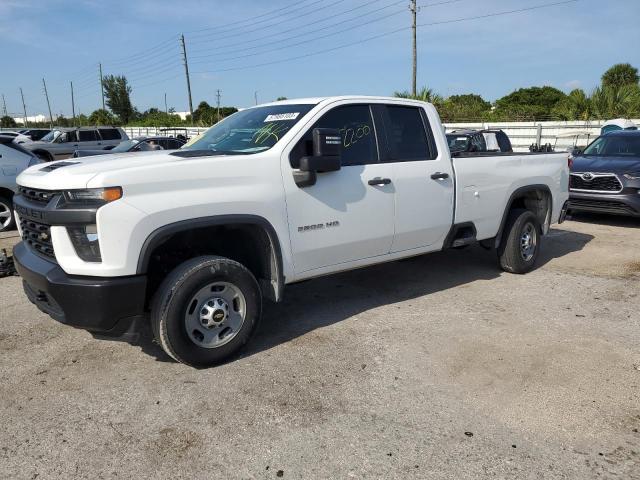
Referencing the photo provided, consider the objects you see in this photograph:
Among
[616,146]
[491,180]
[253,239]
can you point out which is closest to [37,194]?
[253,239]

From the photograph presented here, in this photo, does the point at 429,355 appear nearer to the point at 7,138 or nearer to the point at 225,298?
the point at 225,298

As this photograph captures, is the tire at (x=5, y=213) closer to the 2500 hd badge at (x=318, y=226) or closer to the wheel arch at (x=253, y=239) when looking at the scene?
the wheel arch at (x=253, y=239)

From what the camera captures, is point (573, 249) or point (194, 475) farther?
point (573, 249)

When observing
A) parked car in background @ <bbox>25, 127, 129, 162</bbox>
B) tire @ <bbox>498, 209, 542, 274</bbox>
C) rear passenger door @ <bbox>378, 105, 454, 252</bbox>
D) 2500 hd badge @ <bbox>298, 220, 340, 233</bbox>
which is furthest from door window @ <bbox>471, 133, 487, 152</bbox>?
parked car in background @ <bbox>25, 127, 129, 162</bbox>

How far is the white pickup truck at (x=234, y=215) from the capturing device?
3.23 metres

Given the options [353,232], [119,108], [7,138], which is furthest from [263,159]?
[119,108]

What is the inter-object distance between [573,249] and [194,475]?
653 cm

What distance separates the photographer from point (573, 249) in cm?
752

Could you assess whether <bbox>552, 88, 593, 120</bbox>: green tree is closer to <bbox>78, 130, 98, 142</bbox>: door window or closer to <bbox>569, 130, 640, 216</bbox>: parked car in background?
<bbox>569, 130, 640, 216</bbox>: parked car in background

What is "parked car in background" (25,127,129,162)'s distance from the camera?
19297 millimetres

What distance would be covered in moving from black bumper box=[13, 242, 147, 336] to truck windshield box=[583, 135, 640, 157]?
9.40 metres

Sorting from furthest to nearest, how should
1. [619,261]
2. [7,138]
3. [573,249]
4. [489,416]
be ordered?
[7,138], [573,249], [619,261], [489,416]

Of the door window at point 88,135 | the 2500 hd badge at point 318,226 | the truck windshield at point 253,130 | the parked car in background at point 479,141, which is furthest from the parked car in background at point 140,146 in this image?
the 2500 hd badge at point 318,226

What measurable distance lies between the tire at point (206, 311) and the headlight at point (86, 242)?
0.47m
